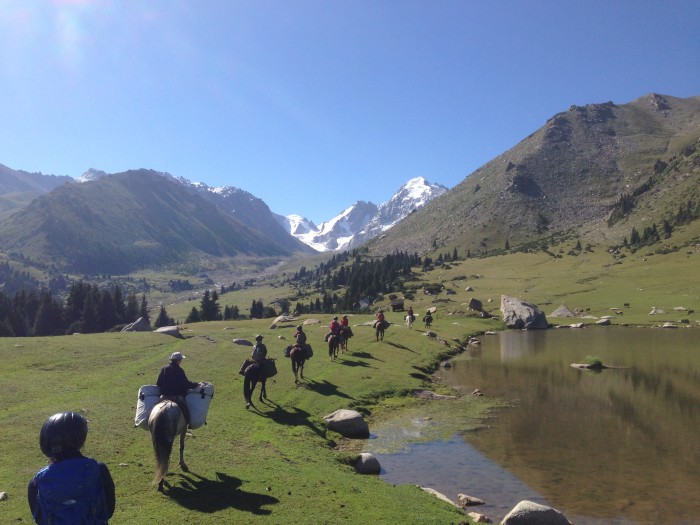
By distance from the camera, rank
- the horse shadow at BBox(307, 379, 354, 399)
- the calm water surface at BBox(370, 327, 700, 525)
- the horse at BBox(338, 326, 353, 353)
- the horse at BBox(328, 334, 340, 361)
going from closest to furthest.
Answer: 1. the calm water surface at BBox(370, 327, 700, 525)
2. the horse shadow at BBox(307, 379, 354, 399)
3. the horse at BBox(328, 334, 340, 361)
4. the horse at BBox(338, 326, 353, 353)

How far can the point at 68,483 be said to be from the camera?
788 cm

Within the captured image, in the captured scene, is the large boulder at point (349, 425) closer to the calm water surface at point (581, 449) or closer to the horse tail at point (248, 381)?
the calm water surface at point (581, 449)

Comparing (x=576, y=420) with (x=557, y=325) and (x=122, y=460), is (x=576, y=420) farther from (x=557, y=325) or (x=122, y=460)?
(x=557, y=325)

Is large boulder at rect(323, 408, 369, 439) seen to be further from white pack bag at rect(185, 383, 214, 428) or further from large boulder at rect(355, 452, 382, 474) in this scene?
white pack bag at rect(185, 383, 214, 428)

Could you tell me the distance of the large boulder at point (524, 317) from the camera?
98.5 m

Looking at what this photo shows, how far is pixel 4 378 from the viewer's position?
31406 millimetres

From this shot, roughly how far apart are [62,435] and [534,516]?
15.6 metres

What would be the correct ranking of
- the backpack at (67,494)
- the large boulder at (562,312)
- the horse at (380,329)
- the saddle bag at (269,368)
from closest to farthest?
the backpack at (67,494), the saddle bag at (269,368), the horse at (380,329), the large boulder at (562,312)

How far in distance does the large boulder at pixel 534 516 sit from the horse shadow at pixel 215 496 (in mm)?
8462

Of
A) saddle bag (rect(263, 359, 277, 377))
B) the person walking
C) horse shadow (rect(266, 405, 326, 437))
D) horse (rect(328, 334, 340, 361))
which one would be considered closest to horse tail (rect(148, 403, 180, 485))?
the person walking

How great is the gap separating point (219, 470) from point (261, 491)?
2.65 meters

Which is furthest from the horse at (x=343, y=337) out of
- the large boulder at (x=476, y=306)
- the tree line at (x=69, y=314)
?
the tree line at (x=69, y=314)

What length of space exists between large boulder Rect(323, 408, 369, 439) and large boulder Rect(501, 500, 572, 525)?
1268cm

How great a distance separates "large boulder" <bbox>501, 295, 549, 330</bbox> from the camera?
323 ft
